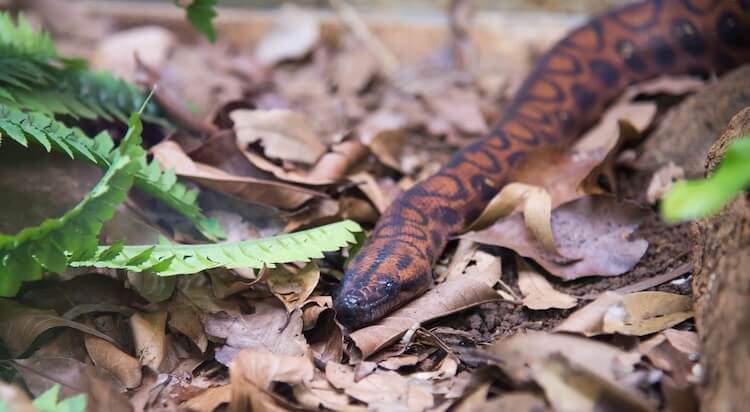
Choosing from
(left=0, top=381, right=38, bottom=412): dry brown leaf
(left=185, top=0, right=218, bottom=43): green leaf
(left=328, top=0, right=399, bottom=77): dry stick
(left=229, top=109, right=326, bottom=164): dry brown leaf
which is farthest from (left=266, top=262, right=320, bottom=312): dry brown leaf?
(left=328, top=0, right=399, bottom=77): dry stick

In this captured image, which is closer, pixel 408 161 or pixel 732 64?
pixel 408 161

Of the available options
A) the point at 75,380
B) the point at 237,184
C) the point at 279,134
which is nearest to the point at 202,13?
the point at 279,134

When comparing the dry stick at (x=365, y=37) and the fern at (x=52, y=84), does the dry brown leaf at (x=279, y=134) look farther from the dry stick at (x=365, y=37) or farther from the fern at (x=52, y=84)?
the dry stick at (x=365, y=37)

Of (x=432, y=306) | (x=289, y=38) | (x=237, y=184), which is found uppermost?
(x=289, y=38)

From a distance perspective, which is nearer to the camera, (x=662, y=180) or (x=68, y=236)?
(x=68, y=236)

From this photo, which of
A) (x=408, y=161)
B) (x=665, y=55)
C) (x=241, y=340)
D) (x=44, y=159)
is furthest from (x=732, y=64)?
(x=44, y=159)

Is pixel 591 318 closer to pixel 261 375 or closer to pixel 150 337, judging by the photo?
pixel 261 375

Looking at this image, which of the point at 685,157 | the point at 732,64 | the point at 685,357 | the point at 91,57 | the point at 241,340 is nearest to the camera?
the point at 685,357

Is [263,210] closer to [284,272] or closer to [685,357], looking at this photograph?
[284,272]
